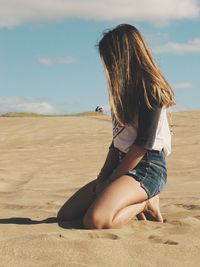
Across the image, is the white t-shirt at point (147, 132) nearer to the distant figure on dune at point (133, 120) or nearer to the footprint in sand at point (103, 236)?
the distant figure on dune at point (133, 120)

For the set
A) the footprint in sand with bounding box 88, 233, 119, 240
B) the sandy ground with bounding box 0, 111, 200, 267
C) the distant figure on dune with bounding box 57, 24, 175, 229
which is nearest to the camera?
the sandy ground with bounding box 0, 111, 200, 267

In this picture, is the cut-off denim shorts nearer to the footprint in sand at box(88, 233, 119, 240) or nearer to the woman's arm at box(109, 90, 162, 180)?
the woman's arm at box(109, 90, 162, 180)

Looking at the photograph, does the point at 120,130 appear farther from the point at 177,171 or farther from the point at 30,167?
the point at 30,167

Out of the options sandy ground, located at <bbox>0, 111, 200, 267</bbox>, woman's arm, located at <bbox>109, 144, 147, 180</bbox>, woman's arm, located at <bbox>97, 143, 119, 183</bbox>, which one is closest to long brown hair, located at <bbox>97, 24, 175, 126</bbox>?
woman's arm, located at <bbox>109, 144, 147, 180</bbox>

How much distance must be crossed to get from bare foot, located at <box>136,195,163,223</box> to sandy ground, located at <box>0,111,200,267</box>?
3.2 inches

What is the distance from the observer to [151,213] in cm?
416

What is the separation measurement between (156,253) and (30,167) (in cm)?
562

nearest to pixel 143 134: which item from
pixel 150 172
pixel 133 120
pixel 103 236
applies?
pixel 133 120

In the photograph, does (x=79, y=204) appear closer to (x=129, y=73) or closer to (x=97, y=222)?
(x=97, y=222)

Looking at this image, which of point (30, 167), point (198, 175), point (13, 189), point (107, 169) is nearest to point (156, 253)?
point (107, 169)

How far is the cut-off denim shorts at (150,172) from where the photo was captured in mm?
4059

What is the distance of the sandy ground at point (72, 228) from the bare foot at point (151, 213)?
0.08 m

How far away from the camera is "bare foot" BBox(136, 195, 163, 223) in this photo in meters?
4.15

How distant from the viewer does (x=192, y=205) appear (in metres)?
4.84
